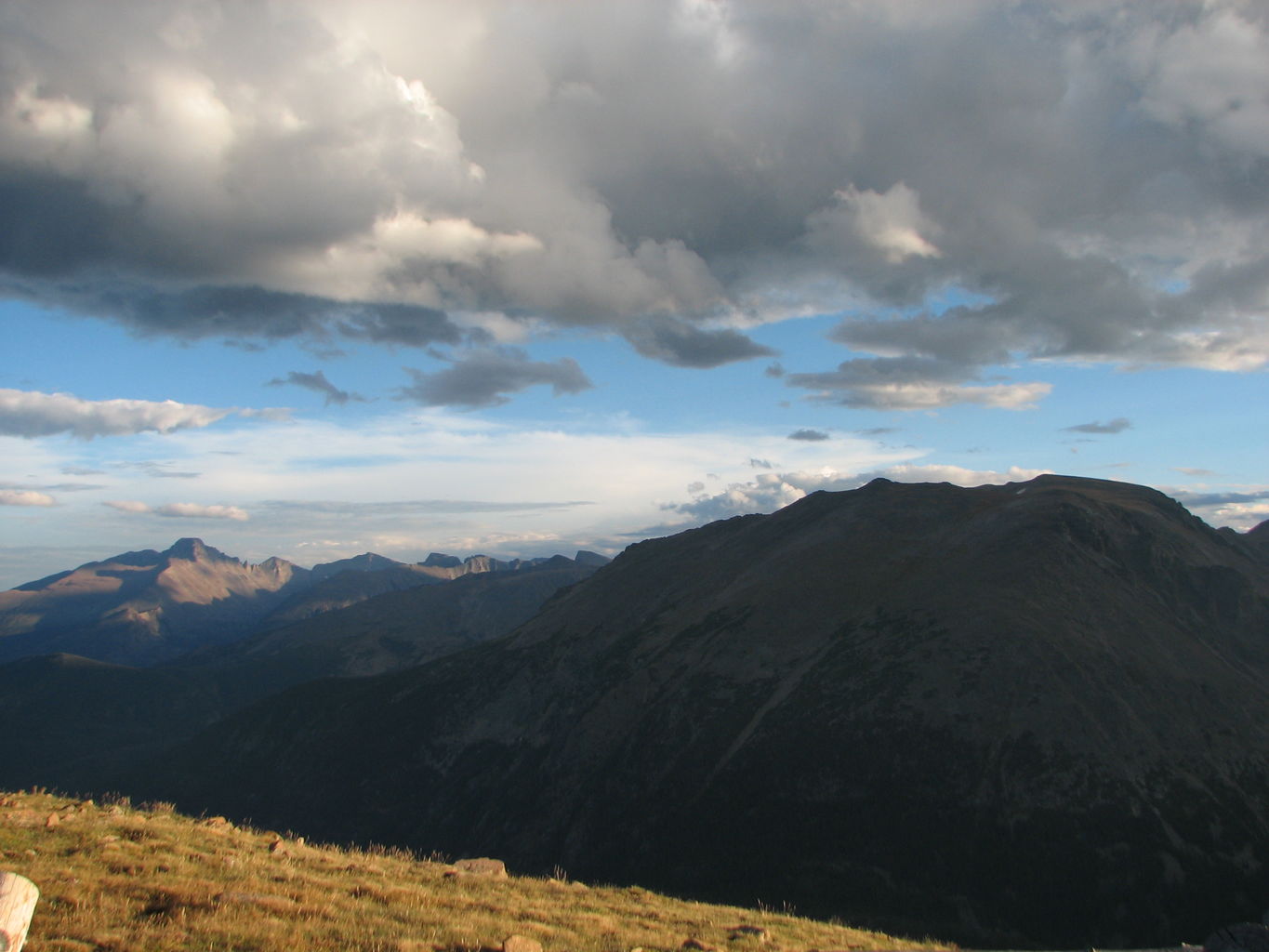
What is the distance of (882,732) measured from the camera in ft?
246

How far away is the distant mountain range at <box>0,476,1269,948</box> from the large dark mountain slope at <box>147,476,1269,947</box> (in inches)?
12.7

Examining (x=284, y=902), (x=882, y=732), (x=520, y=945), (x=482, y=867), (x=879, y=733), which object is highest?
(x=284, y=902)

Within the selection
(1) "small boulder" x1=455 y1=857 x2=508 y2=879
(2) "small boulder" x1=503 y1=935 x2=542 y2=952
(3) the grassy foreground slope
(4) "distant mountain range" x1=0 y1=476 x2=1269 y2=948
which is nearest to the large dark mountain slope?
(4) "distant mountain range" x1=0 y1=476 x2=1269 y2=948

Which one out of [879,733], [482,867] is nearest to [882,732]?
[879,733]

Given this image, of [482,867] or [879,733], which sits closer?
[482,867]

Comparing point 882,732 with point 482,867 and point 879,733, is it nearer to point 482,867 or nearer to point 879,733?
point 879,733

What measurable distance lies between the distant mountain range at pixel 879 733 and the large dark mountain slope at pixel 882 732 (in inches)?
12.7

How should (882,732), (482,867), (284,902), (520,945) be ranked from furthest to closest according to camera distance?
1. (882,732)
2. (482,867)
3. (284,902)
4. (520,945)

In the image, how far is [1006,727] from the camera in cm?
6931

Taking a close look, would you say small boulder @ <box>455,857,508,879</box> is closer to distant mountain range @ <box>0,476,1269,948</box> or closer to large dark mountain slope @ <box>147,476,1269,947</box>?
distant mountain range @ <box>0,476,1269,948</box>

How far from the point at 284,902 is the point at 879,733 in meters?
69.2

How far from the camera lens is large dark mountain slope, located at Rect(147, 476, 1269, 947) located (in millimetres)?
59062

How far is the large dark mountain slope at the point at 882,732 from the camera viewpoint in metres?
59.1

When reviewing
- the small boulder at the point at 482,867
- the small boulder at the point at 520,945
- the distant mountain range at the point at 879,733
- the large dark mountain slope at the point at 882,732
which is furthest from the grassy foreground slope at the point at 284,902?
the large dark mountain slope at the point at 882,732
